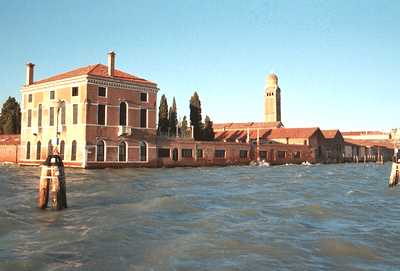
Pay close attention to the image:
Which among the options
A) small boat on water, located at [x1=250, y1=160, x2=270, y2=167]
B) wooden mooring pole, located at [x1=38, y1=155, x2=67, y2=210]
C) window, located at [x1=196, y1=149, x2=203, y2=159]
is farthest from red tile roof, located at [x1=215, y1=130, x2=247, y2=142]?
wooden mooring pole, located at [x1=38, y1=155, x2=67, y2=210]

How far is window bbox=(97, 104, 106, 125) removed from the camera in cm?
3060

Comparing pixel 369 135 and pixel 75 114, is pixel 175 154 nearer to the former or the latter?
pixel 75 114

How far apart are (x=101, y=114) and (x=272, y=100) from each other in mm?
57176

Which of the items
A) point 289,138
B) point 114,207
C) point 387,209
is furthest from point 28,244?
point 289,138

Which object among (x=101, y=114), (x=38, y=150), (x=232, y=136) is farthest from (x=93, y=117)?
(x=232, y=136)

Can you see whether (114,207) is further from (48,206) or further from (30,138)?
(30,138)

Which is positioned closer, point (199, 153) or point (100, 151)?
point (100, 151)

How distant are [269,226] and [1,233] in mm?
5084

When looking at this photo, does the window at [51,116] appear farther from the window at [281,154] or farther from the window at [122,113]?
the window at [281,154]

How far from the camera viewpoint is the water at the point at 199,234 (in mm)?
6191

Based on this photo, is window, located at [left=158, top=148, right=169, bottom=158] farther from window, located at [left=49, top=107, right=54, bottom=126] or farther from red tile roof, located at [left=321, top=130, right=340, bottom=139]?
red tile roof, located at [left=321, top=130, right=340, bottom=139]

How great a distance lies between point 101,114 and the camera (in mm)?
30812

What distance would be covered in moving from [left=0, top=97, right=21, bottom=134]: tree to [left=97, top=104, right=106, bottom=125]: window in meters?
19.4

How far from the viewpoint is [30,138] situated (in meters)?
34.3
